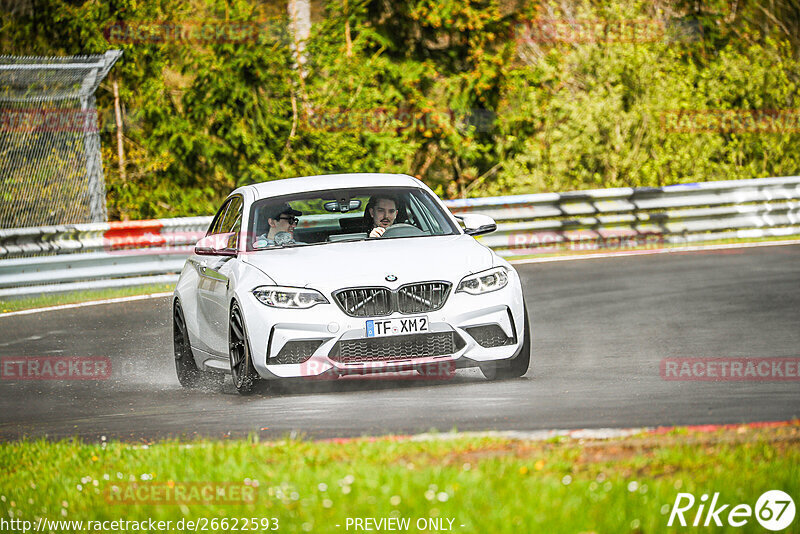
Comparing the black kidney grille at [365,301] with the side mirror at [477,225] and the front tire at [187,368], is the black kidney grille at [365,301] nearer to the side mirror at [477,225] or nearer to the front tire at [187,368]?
the side mirror at [477,225]

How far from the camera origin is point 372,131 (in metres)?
25.5

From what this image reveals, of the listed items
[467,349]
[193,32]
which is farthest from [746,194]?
[467,349]

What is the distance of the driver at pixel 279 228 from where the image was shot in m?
9.70

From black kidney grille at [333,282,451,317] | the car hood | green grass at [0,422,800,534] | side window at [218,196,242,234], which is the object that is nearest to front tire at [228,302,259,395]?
the car hood

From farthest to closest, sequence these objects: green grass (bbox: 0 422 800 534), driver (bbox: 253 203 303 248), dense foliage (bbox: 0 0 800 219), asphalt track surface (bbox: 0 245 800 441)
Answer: dense foliage (bbox: 0 0 800 219), driver (bbox: 253 203 303 248), asphalt track surface (bbox: 0 245 800 441), green grass (bbox: 0 422 800 534)

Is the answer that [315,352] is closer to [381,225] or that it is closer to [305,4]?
[381,225]

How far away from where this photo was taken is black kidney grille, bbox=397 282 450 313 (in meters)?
8.57

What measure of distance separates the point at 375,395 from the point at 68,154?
11129 millimetres

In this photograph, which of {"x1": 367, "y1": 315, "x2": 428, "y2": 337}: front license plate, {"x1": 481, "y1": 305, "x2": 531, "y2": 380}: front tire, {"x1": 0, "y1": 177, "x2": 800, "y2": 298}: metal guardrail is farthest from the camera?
{"x1": 0, "y1": 177, "x2": 800, "y2": 298}: metal guardrail

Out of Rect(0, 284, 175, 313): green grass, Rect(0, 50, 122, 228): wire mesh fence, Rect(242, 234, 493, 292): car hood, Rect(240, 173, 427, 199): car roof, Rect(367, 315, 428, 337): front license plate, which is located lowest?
Rect(0, 284, 175, 313): green grass

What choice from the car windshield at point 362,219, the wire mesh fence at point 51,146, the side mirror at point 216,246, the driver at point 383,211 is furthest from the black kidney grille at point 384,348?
the wire mesh fence at point 51,146

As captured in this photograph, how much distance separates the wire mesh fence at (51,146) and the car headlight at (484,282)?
10146 millimetres

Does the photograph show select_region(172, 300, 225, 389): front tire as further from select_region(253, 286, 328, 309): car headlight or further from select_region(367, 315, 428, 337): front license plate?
select_region(367, 315, 428, 337): front license plate

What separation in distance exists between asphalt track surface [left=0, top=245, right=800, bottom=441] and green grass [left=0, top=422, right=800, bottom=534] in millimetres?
734
